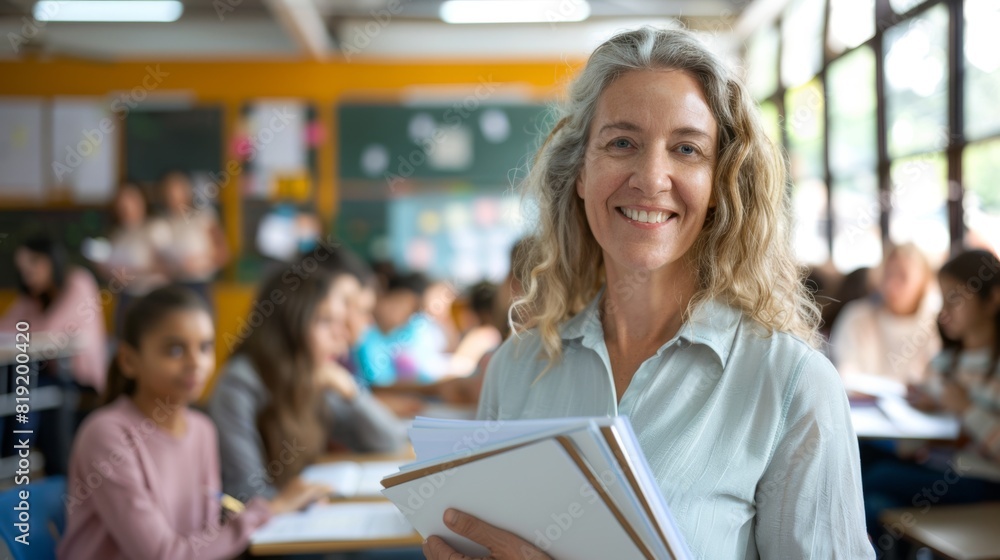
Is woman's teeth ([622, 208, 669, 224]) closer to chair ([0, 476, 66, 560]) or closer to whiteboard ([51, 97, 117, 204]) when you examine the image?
chair ([0, 476, 66, 560])

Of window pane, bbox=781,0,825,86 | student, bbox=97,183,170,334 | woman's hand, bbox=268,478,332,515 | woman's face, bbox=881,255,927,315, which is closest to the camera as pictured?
woman's hand, bbox=268,478,332,515

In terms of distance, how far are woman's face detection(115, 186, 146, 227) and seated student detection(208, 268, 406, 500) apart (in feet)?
15.6

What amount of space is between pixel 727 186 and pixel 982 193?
3.66 m

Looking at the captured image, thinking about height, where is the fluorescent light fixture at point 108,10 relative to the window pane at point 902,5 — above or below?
above

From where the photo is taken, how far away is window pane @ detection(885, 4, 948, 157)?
14.9ft

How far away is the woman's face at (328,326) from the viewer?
2.81m

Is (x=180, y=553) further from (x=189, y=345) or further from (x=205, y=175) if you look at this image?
(x=205, y=175)

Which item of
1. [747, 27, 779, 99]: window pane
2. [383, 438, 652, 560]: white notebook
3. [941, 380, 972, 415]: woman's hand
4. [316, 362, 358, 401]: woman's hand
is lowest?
[941, 380, 972, 415]: woman's hand

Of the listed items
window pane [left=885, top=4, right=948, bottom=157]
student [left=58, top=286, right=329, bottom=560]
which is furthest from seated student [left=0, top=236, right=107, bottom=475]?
window pane [left=885, top=4, right=948, bottom=157]

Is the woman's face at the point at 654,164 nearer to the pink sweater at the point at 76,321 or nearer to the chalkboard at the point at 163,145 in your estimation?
the pink sweater at the point at 76,321

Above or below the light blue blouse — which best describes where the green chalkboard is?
above

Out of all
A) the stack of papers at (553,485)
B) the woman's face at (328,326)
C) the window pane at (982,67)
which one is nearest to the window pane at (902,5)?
the window pane at (982,67)

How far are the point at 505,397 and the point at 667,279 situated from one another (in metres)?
0.32

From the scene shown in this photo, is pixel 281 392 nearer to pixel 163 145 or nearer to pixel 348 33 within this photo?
pixel 163 145
